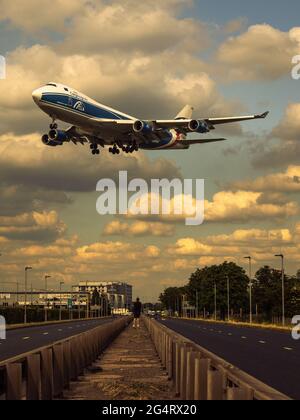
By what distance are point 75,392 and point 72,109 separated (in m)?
35.9

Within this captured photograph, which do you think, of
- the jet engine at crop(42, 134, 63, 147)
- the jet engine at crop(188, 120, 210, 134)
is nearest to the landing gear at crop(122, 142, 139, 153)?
the jet engine at crop(188, 120, 210, 134)

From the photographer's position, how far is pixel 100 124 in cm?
5222

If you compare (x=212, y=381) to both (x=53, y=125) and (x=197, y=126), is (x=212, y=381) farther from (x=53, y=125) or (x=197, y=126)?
(x=197, y=126)

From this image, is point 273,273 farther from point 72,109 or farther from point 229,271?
point 72,109

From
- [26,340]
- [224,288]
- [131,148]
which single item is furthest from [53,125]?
[224,288]

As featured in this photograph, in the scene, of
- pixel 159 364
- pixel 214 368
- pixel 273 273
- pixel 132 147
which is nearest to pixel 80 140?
pixel 132 147

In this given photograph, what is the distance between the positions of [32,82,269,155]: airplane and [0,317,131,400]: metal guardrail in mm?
31285

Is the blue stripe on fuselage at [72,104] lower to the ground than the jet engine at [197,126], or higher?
higher

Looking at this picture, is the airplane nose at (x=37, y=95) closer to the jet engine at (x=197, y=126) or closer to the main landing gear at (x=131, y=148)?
the main landing gear at (x=131, y=148)

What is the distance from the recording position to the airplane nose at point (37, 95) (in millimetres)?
50812

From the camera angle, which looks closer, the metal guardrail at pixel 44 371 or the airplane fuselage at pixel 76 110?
the metal guardrail at pixel 44 371

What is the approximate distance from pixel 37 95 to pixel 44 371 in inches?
1544

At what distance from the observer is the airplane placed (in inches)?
2003

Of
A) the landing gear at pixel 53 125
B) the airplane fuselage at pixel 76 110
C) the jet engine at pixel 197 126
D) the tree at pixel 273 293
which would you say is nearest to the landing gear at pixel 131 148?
the airplane fuselage at pixel 76 110
